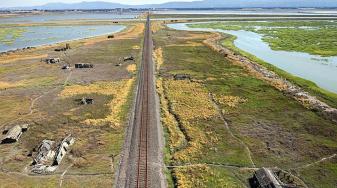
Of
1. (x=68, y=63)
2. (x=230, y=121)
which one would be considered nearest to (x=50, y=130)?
(x=230, y=121)

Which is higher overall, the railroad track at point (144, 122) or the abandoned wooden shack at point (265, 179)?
the abandoned wooden shack at point (265, 179)

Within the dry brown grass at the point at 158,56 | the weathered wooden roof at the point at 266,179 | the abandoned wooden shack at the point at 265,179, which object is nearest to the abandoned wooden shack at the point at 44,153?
the abandoned wooden shack at the point at 265,179

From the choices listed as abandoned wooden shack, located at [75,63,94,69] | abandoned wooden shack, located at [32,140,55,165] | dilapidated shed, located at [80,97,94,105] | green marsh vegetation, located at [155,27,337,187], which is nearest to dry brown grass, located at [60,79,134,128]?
dilapidated shed, located at [80,97,94,105]

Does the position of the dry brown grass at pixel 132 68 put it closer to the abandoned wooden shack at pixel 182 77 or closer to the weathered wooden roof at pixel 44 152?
the abandoned wooden shack at pixel 182 77

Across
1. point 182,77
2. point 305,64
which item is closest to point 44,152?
point 182,77

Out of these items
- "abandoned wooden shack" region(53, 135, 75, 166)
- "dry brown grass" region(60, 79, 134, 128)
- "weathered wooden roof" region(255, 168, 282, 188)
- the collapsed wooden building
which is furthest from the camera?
"dry brown grass" region(60, 79, 134, 128)

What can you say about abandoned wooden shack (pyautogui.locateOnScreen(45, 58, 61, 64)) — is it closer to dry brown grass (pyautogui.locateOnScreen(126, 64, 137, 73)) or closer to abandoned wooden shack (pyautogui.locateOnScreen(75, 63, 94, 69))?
abandoned wooden shack (pyautogui.locateOnScreen(75, 63, 94, 69))
